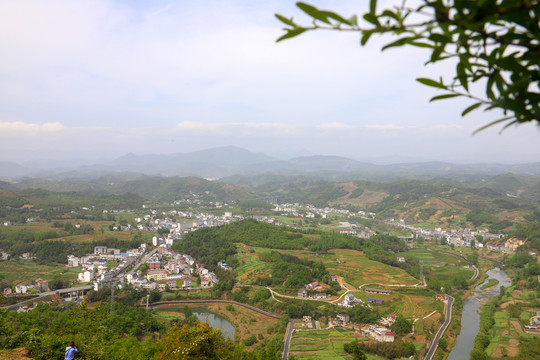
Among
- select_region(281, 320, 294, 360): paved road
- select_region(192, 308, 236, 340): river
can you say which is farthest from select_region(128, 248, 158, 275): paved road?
select_region(281, 320, 294, 360): paved road

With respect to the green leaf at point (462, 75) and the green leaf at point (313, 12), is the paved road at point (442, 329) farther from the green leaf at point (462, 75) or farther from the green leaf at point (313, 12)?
the green leaf at point (313, 12)

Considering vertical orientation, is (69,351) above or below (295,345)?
above

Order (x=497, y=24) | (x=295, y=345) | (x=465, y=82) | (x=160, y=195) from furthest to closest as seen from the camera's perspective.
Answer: (x=160, y=195) < (x=295, y=345) < (x=465, y=82) < (x=497, y=24)

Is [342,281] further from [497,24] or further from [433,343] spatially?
[497,24]

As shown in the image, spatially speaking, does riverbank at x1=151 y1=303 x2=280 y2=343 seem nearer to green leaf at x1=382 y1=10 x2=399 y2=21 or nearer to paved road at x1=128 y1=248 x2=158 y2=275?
paved road at x1=128 y1=248 x2=158 y2=275

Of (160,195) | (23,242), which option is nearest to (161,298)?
(23,242)

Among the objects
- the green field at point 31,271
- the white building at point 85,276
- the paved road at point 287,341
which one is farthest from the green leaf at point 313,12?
the green field at point 31,271
